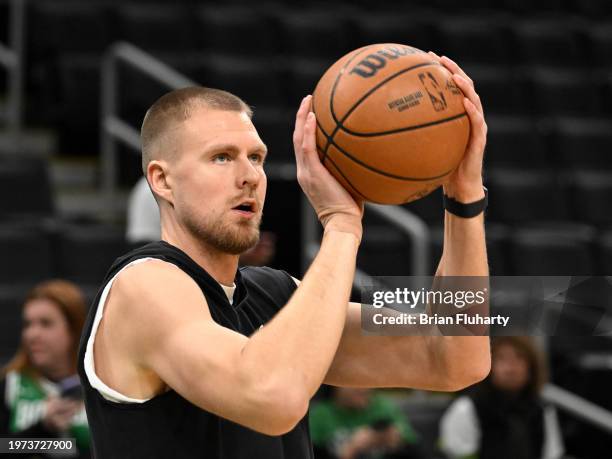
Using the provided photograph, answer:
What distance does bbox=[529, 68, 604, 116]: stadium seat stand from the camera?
26.1ft

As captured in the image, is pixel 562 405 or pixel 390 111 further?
pixel 562 405

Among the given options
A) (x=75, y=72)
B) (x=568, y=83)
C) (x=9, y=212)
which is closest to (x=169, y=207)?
(x=9, y=212)

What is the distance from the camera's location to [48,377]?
4.25 metres

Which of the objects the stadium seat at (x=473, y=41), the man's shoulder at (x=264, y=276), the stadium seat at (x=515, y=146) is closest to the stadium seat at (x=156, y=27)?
the stadium seat at (x=473, y=41)

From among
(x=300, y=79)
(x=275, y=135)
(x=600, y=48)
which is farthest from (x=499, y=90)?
(x=275, y=135)

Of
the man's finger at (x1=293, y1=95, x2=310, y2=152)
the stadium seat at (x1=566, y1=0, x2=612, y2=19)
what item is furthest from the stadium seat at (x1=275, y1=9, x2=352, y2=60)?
the man's finger at (x1=293, y1=95, x2=310, y2=152)

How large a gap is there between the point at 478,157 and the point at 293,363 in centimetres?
67

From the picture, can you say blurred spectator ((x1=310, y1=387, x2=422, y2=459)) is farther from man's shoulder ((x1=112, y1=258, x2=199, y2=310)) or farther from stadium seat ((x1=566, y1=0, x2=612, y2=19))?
stadium seat ((x1=566, y1=0, x2=612, y2=19))

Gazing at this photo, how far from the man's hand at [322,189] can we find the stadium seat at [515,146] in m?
5.18

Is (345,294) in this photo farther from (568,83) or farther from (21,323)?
(568,83)

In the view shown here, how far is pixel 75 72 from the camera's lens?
6.70m

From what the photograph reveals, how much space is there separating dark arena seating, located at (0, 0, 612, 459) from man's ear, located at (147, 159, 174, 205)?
301cm

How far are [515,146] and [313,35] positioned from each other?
156 cm

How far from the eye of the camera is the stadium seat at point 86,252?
19.2 feet
